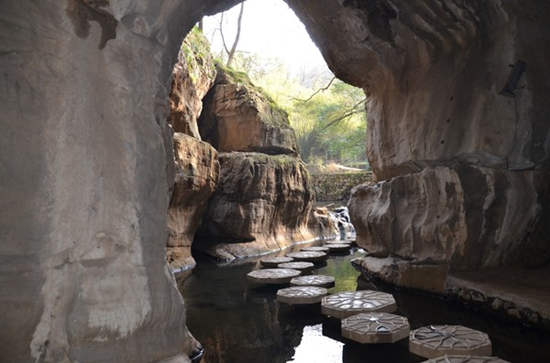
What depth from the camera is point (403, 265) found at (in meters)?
5.82

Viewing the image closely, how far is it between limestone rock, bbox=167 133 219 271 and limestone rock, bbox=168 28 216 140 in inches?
37.2

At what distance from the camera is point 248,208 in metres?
10.4

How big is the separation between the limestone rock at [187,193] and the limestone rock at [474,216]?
4784 millimetres

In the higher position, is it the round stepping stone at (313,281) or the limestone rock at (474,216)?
the limestone rock at (474,216)

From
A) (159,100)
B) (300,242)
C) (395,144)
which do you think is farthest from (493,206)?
(300,242)

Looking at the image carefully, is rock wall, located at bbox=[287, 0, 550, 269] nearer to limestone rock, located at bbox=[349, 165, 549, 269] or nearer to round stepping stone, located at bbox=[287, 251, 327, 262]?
limestone rock, located at bbox=[349, 165, 549, 269]

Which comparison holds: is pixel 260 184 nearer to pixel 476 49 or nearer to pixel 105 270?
pixel 476 49

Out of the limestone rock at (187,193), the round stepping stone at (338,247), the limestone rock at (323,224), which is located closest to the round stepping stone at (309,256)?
the round stepping stone at (338,247)

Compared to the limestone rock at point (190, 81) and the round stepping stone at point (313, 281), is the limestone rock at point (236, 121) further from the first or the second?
the round stepping stone at point (313, 281)

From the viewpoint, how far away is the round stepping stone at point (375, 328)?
340cm

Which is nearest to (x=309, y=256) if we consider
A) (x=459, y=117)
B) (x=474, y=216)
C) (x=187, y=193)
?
(x=187, y=193)

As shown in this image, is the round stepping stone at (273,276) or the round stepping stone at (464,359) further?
the round stepping stone at (273,276)

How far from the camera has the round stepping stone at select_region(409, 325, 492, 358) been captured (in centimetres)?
294

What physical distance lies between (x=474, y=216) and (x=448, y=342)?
2413 millimetres
